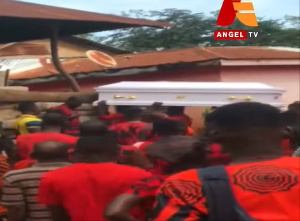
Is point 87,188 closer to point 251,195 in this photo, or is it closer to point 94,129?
point 94,129

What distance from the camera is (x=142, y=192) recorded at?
376cm

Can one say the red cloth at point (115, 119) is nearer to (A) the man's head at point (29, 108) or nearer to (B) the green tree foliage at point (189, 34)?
(A) the man's head at point (29, 108)

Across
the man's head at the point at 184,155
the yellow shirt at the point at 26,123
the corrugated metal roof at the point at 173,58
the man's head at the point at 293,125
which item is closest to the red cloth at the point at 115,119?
the yellow shirt at the point at 26,123

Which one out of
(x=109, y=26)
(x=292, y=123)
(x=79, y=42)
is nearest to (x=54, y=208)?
(x=292, y=123)

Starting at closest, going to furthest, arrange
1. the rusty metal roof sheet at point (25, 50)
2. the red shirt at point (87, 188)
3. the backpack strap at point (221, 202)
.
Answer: the backpack strap at point (221, 202) → the red shirt at point (87, 188) → the rusty metal roof sheet at point (25, 50)

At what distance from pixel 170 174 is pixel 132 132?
11.1ft

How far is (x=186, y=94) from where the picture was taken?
10.2m

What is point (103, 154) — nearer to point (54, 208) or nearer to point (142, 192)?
point (54, 208)

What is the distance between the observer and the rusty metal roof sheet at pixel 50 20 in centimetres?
1005

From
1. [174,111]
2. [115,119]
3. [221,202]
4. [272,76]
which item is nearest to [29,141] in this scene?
[115,119]

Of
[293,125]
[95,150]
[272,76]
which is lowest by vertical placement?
[272,76]

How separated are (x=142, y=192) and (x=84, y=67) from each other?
14.3 meters

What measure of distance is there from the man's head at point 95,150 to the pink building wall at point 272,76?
41.1 ft

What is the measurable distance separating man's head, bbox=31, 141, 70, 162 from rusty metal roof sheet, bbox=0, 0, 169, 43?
4829 millimetres
